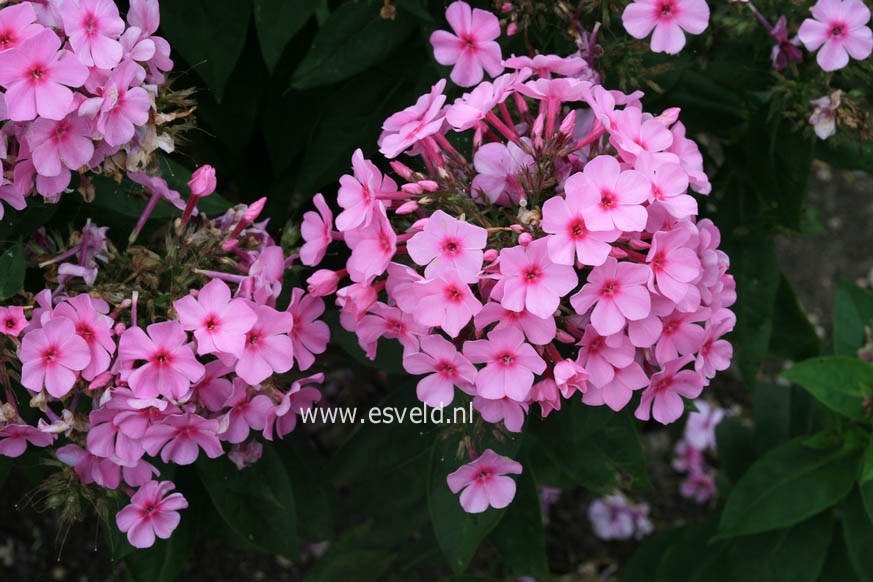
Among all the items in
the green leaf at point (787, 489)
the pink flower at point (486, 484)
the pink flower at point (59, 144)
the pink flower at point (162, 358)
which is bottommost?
the green leaf at point (787, 489)

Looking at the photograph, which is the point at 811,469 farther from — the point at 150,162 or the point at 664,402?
the point at 150,162

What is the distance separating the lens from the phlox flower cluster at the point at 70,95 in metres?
1.17

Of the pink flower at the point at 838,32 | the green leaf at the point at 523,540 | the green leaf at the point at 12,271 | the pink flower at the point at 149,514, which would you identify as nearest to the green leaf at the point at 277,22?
the green leaf at the point at 12,271

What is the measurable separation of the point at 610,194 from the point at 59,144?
763mm

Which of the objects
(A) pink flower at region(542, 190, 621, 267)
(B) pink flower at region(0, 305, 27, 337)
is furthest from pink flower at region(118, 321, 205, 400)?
(A) pink flower at region(542, 190, 621, 267)

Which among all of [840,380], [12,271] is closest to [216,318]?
[12,271]

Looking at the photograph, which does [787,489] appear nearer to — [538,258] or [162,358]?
[538,258]

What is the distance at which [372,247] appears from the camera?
1.29 meters

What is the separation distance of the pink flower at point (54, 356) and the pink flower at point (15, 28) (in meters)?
0.38

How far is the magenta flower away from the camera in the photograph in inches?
46.1

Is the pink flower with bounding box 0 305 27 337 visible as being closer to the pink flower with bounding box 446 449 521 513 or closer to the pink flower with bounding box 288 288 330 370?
the pink flower with bounding box 288 288 330 370

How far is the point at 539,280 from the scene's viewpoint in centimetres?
118

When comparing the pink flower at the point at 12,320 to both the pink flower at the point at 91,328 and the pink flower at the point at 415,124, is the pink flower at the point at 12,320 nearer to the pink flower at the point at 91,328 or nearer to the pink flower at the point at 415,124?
the pink flower at the point at 91,328

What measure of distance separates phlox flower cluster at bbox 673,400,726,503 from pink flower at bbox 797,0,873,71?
159 cm
